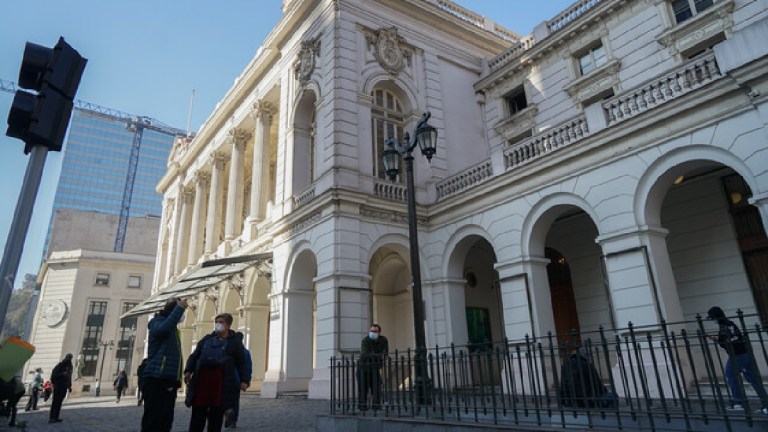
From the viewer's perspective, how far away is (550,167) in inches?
525

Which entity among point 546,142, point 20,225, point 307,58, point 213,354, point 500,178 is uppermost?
point 307,58

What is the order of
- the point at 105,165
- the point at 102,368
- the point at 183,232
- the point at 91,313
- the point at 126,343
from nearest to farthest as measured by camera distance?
the point at 183,232 → the point at 102,368 → the point at 91,313 → the point at 126,343 → the point at 105,165

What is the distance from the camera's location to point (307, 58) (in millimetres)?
19156

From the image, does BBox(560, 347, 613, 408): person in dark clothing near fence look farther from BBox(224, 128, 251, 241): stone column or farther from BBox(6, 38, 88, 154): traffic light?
BBox(224, 128, 251, 241): stone column

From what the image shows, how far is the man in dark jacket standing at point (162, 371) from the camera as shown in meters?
5.64

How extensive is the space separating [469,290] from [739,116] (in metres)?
11.0

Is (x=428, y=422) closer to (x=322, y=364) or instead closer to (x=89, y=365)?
(x=322, y=364)

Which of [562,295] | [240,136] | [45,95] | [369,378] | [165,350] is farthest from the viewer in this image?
[240,136]

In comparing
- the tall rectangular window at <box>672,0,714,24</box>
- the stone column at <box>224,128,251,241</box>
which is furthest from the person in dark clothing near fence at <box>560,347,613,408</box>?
the stone column at <box>224,128,251,241</box>

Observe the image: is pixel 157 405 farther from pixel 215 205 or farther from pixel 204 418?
pixel 215 205

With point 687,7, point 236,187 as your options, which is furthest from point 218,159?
point 687,7

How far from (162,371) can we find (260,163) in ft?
59.7

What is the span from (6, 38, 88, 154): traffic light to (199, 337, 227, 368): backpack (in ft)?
10.9

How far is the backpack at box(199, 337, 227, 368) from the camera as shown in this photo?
231 inches
